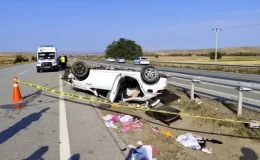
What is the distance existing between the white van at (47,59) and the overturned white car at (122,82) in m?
18.7

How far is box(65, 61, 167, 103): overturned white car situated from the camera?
28.7ft

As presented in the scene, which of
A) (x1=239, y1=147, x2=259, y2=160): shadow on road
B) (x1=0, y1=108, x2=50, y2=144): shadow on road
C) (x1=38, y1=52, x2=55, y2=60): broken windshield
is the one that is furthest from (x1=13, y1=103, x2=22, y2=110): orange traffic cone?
(x1=38, y1=52, x2=55, y2=60): broken windshield

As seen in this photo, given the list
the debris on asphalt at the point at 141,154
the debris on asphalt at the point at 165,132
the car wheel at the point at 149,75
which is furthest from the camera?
the car wheel at the point at 149,75

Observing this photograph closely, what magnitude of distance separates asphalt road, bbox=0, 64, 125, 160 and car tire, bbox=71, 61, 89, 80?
1.45 m

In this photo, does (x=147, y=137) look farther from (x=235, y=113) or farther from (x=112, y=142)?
(x=235, y=113)

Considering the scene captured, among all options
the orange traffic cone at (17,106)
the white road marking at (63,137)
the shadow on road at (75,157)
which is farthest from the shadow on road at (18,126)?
the shadow on road at (75,157)

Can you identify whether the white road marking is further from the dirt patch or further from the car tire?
the car tire

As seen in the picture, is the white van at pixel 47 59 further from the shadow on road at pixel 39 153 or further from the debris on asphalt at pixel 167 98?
the shadow on road at pixel 39 153

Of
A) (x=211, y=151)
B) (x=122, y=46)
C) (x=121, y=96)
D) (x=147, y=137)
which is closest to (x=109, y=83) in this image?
(x=121, y=96)

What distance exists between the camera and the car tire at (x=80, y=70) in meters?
10.3

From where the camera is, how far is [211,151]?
18.9 feet

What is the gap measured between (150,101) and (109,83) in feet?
5.05

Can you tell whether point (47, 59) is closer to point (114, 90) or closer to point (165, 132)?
point (114, 90)

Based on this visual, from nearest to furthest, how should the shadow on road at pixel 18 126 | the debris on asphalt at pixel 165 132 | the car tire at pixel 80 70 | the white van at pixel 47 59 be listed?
the shadow on road at pixel 18 126 → the debris on asphalt at pixel 165 132 → the car tire at pixel 80 70 → the white van at pixel 47 59
